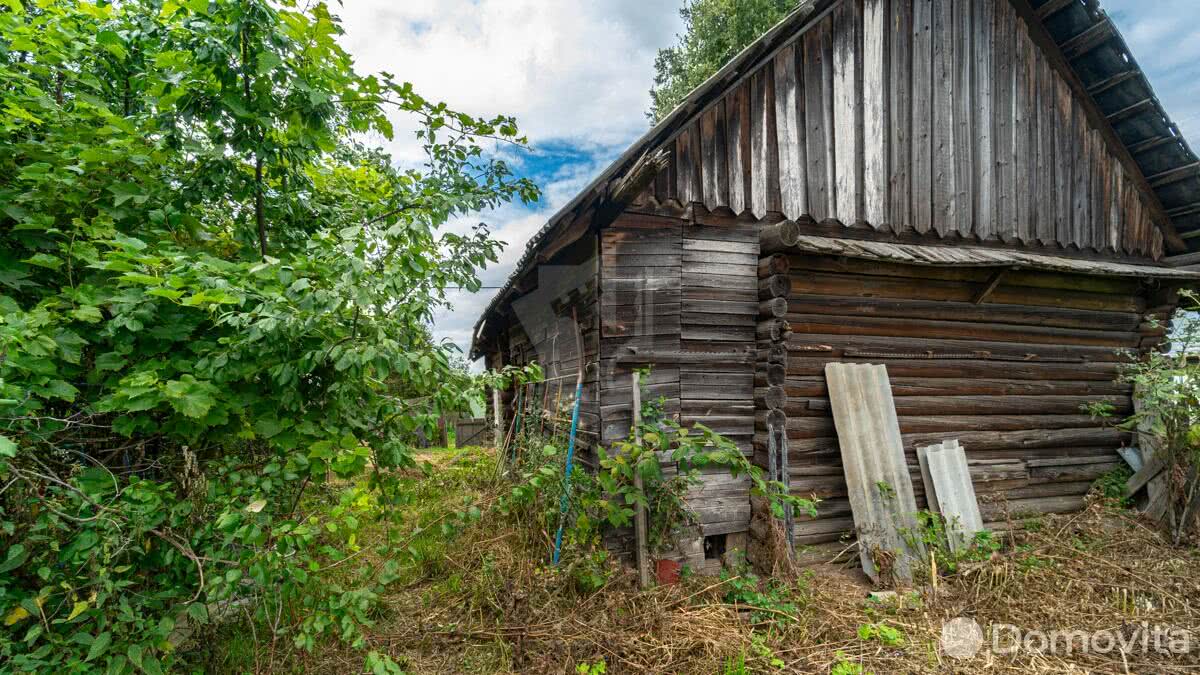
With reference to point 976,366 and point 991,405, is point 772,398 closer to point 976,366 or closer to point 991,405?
point 976,366

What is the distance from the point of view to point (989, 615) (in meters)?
4.04

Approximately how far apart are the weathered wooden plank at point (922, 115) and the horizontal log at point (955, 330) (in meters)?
1.11

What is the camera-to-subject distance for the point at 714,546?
15.5ft

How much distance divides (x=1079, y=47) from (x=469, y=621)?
31.4ft

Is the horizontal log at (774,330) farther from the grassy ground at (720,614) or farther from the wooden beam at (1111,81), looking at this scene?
the wooden beam at (1111,81)

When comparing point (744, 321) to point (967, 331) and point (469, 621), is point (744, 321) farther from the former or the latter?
point (469, 621)

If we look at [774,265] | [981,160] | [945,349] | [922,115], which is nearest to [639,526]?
[774,265]

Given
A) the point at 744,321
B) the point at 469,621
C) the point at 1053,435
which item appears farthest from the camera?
Answer: the point at 1053,435

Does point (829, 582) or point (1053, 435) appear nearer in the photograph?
point (829, 582)

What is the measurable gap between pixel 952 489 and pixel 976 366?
1.55m

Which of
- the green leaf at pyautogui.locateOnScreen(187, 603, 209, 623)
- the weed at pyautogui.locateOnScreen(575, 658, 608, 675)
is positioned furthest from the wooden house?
the green leaf at pyautogui.locateOnScreen(187, 603, 209, 623)

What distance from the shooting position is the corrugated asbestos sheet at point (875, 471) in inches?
188

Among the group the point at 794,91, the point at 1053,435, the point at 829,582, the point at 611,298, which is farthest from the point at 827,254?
the point at 1053,435

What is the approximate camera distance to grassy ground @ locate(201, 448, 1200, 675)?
3.44 metres
